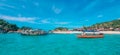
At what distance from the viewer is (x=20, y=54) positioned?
21.9 meters

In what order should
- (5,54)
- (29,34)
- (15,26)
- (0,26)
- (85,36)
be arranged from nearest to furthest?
(5,54) < (85,36) < (29,34) < (0,26) < (15,26)

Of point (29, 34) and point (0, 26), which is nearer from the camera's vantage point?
point (29, 34)

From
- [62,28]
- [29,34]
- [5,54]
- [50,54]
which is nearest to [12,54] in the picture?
[5,54]

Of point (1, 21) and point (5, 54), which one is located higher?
point (1, 21)

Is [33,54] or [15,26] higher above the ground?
[15,26]

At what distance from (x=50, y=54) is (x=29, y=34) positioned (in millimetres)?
69886

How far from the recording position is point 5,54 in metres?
21.8

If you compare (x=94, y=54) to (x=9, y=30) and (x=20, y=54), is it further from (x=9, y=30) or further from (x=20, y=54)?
(x=9, y=30)

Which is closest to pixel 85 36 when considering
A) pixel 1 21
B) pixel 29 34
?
pixel 29 34

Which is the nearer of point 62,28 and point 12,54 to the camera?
point 12,54

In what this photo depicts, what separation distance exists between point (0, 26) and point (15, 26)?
14.1m

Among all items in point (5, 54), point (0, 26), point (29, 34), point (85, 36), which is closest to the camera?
point (5, 54)

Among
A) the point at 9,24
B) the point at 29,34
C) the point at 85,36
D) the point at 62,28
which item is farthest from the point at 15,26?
the point at 85,36

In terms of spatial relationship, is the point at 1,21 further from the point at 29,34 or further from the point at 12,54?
the point at 12,54
